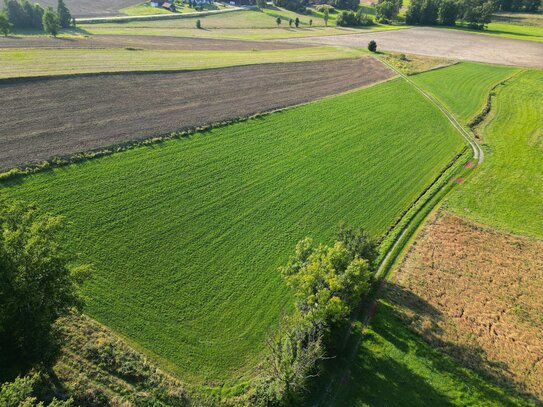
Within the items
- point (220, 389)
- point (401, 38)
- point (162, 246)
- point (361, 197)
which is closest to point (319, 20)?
point (401, 38)

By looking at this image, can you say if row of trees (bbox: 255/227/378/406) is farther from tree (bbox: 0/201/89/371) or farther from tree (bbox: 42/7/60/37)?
tree (bbox: 42/7/60/37)

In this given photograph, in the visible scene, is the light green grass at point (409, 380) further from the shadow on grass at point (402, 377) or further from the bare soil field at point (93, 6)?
the bare soil field at point (93, 6)

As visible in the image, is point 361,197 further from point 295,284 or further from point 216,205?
point 295,284

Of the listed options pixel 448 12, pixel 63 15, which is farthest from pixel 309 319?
pixel 448 12

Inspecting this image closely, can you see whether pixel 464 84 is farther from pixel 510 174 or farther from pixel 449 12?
pixel 449 12

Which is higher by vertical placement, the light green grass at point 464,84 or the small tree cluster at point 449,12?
the small tree cluster at point 449,12

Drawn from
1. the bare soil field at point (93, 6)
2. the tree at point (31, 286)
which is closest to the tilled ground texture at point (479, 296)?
the tree at point (31, 286)

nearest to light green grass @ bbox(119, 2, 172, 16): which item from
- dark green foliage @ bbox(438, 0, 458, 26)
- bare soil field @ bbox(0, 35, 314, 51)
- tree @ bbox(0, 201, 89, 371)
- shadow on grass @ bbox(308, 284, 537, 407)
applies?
bare soil field @ bbox(0, 35, 314, 51)

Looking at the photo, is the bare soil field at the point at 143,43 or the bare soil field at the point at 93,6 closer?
the bare soil field at the point at 143,43
